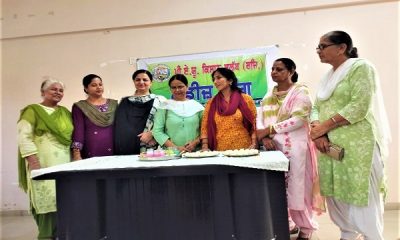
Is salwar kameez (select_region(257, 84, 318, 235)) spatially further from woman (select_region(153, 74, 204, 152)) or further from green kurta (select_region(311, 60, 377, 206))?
woman (select_region(153, 74, 204, 152))

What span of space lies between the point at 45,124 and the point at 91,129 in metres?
0.36

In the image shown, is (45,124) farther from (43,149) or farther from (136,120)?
(136,120)

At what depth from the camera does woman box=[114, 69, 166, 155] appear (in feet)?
8.40

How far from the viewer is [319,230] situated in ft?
8.45

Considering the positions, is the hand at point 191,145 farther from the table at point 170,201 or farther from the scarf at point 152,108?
the table at point 170,201

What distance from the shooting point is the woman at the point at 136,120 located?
2.56 metres

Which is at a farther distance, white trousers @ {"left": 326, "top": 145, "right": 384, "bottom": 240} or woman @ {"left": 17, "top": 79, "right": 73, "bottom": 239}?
woman @ {"left": 17, "top": 79, "right": 73, "bottom": 239}

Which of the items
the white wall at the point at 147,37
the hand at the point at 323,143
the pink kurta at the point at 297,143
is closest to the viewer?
the hand at the point at 323,143

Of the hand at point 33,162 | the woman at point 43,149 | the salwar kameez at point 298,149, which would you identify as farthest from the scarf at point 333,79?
the hand at point 33,162

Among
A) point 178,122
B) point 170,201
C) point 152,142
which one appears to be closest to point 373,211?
point 170,201

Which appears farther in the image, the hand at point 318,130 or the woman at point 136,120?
the woman at point 136,120

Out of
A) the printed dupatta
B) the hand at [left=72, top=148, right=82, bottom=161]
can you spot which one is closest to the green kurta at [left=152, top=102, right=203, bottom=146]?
the printed dupatta

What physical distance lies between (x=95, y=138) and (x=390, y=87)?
9.73 feet

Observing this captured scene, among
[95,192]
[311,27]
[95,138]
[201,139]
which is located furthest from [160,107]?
[311,27]
